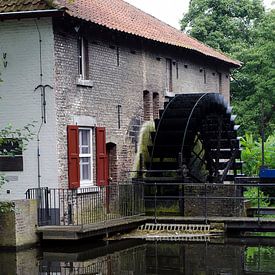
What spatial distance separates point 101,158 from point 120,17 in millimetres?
4779

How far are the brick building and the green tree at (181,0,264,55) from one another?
18.2 m

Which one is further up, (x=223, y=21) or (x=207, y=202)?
(x=223, y=21)

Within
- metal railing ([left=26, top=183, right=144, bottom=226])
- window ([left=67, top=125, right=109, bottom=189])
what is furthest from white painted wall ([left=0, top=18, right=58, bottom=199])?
window ([left=67, top=125, right=109, bottom=189])

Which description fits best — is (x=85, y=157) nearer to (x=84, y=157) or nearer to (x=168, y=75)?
(x=84, y=157)

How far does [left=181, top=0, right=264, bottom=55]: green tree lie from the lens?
40250 mm

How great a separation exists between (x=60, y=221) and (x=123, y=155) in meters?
4.09

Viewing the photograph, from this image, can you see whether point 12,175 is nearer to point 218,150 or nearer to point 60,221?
point 60,221

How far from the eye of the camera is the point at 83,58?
1888 cm

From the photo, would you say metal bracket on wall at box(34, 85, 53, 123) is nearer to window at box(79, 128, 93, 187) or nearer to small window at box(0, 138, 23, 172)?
small window at box(0, 138, 23, 172)

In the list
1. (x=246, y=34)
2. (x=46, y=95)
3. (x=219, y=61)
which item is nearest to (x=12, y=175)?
(x=46, y=95)

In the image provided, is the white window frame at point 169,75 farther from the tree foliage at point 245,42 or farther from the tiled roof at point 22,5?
the tree foliage at point 245,42

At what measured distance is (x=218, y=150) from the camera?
23297 millimetres

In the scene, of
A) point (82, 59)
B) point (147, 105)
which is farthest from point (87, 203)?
point (147, 105)

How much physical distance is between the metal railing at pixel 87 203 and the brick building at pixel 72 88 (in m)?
0.27
